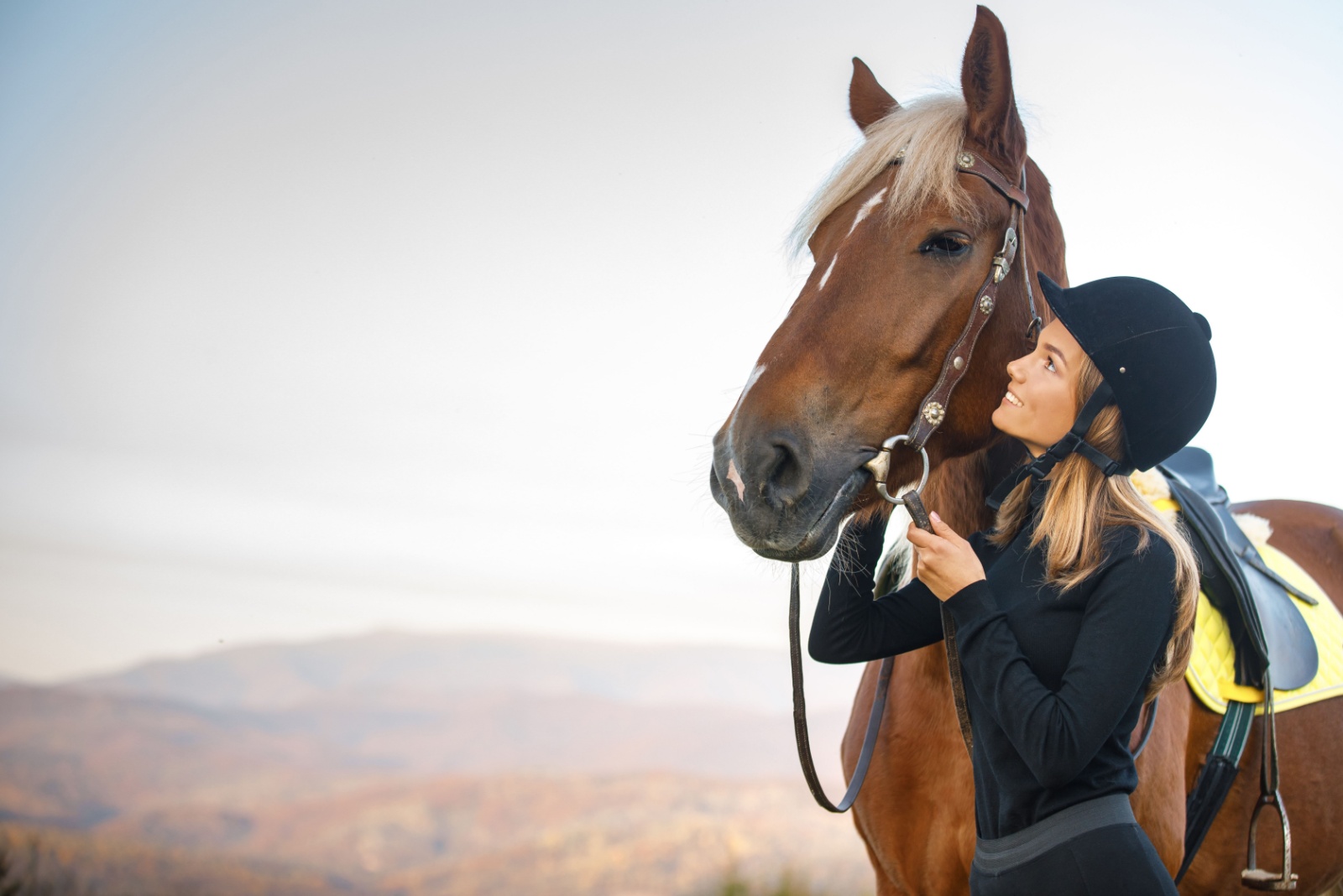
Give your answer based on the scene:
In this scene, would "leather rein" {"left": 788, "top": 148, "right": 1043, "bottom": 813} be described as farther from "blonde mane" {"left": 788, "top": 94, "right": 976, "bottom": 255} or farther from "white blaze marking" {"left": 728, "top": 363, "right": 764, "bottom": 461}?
"white blaze marking" {"left": 728, "top": 363, "right": 764, "bottom": 461}

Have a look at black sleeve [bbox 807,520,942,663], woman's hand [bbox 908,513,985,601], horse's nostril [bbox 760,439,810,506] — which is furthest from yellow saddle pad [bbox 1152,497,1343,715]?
horse's nostril [bbox 760,439,810,506]

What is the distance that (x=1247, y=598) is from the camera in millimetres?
2283

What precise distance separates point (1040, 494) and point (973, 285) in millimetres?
467

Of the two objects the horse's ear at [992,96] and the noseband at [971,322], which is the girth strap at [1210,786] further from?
the horse's ear at [992,96]

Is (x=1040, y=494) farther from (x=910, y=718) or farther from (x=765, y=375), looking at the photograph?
(x=910, y=718)

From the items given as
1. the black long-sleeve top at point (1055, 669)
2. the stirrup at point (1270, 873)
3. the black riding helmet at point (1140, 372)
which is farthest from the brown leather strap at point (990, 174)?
the stirrup at point (1270, 873)

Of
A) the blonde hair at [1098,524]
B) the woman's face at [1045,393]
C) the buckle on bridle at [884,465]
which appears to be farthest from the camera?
the buckle on bridle at [884,465]

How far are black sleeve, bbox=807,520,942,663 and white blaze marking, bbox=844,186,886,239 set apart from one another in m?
0.64

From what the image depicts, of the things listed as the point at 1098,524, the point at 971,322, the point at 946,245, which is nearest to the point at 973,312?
the point at 971,322

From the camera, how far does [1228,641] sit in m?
2.30

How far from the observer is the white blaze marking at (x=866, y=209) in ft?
5.92

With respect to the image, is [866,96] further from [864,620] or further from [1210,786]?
[1210,786]

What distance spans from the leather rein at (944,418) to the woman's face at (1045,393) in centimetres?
17

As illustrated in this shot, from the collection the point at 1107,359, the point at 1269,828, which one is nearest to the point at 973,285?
the point at 1107,359
